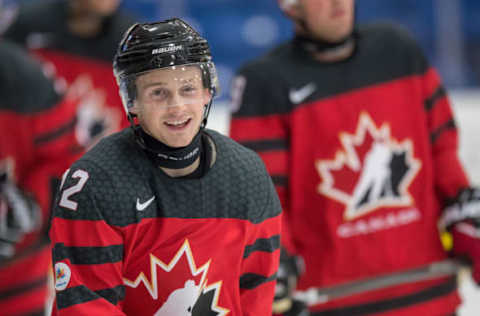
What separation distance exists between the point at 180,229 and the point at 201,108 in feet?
0.70

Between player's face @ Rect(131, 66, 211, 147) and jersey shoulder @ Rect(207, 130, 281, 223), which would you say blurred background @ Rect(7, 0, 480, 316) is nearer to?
jersey shoulder @ Rect(207, 130, 281, 223)

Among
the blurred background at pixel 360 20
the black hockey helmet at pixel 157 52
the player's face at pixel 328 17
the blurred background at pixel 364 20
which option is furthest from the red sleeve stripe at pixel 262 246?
the blurred background at pixel 360 20

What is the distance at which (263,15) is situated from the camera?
4570 millimetres

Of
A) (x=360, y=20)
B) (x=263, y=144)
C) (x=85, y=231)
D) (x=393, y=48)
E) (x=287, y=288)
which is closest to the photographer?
(x=85, y=231)

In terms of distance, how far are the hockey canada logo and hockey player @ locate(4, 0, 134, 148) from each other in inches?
73.1

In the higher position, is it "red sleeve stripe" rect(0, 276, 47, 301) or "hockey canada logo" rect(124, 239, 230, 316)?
"hockey canada logo" rect(124, 239, 230, 316)

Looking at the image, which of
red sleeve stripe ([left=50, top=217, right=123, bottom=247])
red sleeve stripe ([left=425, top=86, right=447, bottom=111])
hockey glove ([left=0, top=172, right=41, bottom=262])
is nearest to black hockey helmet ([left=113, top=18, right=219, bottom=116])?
red sleeve stripe ([left=50, top=217, right=123, bottom=247])

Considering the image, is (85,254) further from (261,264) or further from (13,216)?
(13,216)

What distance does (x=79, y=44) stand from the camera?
339 cm

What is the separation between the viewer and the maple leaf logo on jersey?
→ 2145 mm

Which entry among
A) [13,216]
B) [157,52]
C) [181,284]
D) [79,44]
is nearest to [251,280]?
[181,284]

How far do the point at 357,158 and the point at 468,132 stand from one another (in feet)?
6.54

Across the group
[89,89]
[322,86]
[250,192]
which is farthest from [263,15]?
[250,192]

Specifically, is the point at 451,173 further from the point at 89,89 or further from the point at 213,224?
the point at 89,89
